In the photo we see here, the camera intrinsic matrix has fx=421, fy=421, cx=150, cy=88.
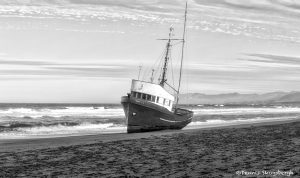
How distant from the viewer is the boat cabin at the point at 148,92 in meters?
38.7

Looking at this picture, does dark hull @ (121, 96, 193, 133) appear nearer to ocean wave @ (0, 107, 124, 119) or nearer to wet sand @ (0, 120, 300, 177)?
wet sand @ (0, 120, 300, 177)

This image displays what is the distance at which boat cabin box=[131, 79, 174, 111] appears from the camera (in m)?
38.7

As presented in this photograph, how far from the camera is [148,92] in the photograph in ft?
127

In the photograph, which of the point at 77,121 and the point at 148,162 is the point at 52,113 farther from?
the point at 148,162

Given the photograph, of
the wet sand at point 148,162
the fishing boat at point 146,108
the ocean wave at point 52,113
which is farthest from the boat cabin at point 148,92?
the ocean wave at point 52,113

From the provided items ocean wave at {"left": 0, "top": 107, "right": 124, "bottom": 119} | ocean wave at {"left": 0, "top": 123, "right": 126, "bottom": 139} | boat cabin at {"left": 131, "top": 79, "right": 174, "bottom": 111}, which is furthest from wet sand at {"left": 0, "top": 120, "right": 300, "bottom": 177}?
ocean wave at {"left": 0, "top": 107, "right": 124, "bottom": 119}

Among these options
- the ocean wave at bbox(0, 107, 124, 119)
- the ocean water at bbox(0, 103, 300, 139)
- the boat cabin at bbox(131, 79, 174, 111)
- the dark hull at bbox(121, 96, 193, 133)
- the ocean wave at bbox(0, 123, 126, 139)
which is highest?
the boat cabin at bbox(131, 79, 174, 111)

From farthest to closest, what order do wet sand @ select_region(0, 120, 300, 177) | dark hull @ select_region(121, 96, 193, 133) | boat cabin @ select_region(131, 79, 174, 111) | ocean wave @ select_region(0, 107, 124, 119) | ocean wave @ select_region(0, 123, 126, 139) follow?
ocean wave @ select_region(0, 107, 124, 119) → boat cabin @ select_region(131, 79, 174, 111) → dark hull @ select_region(121, 96, 193, 133) → ocean wave @ select_region(0, 123, 126, 139) → wet sand @ select_region(0, 120, 300, 177)

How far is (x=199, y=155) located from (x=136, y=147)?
4347mm

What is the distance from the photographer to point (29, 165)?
45.1 feet

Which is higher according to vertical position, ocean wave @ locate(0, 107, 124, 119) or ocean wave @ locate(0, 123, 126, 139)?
ocean wave @ locate(0, 123, 126, 139)

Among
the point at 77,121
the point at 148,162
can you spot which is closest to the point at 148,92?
the point at 77,121

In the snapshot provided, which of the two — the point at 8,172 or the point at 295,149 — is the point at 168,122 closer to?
the point at 295,149

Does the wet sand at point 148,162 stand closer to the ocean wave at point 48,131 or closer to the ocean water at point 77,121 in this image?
the ocean wave at point 48,131
